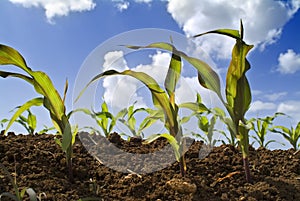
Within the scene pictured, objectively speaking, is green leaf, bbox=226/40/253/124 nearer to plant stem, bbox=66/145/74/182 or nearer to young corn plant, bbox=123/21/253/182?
young corn plant, bbox=123/21/253/182

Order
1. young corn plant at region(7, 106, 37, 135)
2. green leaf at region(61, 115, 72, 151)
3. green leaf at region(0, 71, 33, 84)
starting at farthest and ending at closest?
1. young corn plant at region(7, 106, 37, 135)
2. green leaf at region(0, 71, 33, 84)
3. green leaf at region(61, 115, 72, 151)

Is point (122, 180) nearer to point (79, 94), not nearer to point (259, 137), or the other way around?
point (79, 94)

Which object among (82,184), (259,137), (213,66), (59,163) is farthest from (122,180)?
(259,137)

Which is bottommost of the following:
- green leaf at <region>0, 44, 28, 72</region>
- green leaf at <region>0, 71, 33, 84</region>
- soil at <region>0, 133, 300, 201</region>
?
soil at <region>0, 133, 300, 201</region>

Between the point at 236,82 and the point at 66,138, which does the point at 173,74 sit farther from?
the point at 66,138

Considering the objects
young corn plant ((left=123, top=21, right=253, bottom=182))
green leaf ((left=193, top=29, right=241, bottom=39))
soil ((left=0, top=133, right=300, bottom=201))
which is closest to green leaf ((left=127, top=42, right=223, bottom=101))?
young corn plant ((left=123, top=21, right=253, bottom=182))

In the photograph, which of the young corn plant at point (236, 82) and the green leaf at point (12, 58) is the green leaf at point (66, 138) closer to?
the green leaf at point (12, 58)

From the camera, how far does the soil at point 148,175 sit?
169 cm

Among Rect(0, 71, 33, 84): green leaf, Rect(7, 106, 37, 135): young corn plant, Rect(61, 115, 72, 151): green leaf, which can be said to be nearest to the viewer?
Rect(61, 115, 72, 151): green leaf

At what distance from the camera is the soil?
1.69 metres

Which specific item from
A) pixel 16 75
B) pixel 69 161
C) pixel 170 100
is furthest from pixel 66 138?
pixel 170 100

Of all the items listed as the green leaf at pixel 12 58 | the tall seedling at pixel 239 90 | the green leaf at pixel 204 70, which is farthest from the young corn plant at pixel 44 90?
the tall seedling at pixel 239 90

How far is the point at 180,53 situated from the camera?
178 cm

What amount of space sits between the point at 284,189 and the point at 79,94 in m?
1.13
